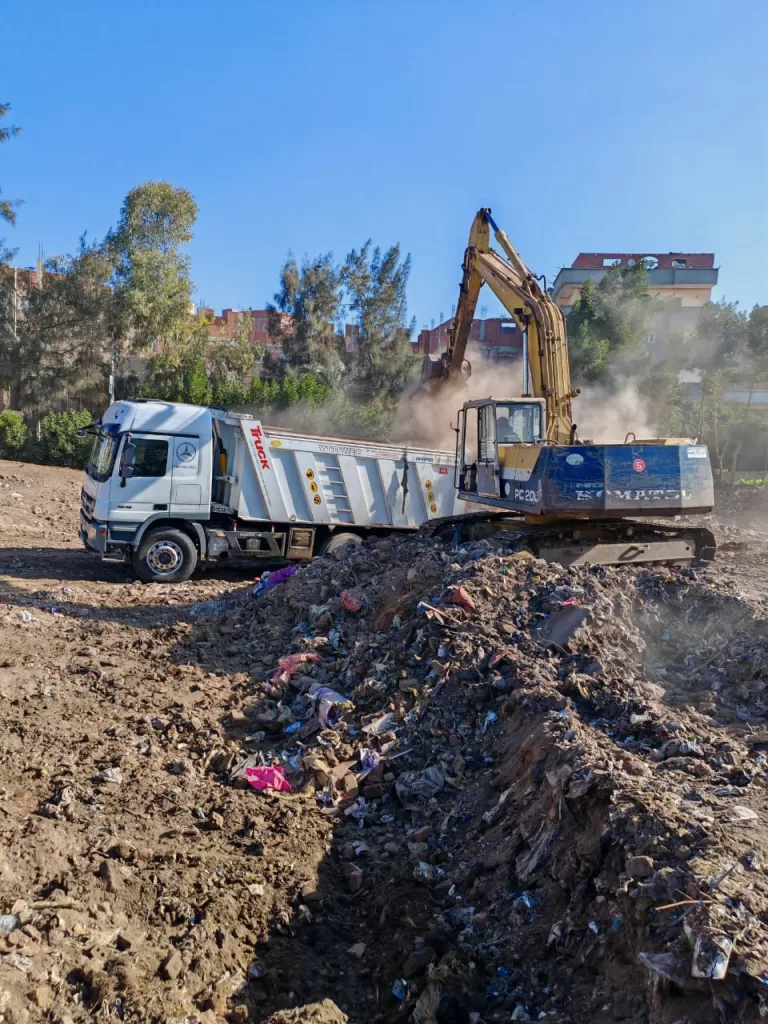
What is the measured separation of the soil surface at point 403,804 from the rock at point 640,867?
0.4 inches

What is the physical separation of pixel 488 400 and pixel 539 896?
679cm

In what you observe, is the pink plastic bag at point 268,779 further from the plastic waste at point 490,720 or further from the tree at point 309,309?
the tree at point 309,309

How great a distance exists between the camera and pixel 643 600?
7.89m

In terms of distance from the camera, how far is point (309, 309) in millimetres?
31562

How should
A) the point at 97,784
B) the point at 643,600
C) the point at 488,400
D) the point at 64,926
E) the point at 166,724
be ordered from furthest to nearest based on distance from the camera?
1. the point at 488,400
2. the point at 643,600
3. the point at 166,724
4. the point at 97,784
5. the point at 64,926

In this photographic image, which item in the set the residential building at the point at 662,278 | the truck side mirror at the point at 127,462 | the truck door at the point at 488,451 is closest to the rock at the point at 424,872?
the truck door at the point at 488,451

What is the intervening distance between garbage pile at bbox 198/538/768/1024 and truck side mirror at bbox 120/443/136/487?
11.9 ft

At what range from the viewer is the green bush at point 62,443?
24812mm

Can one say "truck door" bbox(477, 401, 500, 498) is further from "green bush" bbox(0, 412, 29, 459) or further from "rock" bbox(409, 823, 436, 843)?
"green bush" bbox(0, 412, 29, 459)

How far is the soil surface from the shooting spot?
3.51 m

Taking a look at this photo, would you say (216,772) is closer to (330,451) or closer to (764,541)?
(330,451)

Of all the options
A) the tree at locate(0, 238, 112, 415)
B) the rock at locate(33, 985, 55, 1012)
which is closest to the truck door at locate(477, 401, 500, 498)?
the rock at locate(33, 985, 55, 1012)

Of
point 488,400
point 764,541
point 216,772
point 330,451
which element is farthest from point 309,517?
point 764,541

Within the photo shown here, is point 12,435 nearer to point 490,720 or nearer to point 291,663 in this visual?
point 291,663
